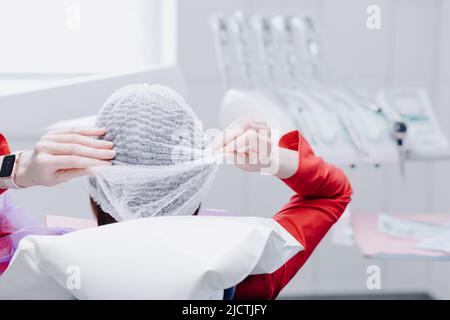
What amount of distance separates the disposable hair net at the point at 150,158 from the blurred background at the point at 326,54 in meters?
2.08

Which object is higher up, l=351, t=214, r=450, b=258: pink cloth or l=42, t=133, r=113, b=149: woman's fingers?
l=42, t=133, r=113, b=149: woman's fingers

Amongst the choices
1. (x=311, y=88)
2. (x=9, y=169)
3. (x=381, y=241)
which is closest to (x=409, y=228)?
(x=381, y=241)

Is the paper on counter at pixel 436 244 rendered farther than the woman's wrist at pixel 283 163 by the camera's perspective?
Yes

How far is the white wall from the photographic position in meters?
3.17

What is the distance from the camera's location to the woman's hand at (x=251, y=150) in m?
0.97

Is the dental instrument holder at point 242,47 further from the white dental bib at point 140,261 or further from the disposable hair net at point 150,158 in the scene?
the white dental bib at point 140,261

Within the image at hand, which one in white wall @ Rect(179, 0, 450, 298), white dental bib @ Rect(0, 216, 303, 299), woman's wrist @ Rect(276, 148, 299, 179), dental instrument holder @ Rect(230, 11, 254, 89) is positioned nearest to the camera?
white dental bib @ Rect(0, 216, 303, 299)

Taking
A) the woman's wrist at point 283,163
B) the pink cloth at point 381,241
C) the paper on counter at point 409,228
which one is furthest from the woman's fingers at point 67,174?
the paper on counter at point 409,228

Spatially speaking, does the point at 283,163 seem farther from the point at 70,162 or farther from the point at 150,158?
the point at 70,162

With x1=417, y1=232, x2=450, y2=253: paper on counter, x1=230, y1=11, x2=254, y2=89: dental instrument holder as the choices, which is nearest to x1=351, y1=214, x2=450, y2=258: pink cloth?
x1=417, y1=232, x2=450, y2=253: paper on counter

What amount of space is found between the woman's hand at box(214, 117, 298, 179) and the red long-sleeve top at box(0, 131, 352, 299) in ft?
0.19

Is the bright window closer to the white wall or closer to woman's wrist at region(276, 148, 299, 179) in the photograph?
the white wall

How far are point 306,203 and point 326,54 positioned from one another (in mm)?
2086

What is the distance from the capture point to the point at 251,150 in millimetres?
969
